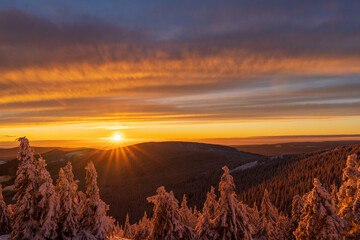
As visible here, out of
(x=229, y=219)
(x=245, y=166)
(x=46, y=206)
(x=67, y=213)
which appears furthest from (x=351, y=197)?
(x=245, y=166)

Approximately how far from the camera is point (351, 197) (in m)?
22.7

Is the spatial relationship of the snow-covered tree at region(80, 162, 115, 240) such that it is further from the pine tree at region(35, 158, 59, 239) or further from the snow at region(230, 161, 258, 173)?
the snow at region(230, 161, 258, 173)

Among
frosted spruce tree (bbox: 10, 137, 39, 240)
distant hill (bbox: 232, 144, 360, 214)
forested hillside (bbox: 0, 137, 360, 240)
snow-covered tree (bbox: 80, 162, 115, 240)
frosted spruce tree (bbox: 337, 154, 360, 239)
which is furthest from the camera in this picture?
distant hill (bbox: 232, 144, 360, 214)

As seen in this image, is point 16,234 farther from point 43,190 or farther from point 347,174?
point 347,174

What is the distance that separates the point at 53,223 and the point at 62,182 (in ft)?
11.1

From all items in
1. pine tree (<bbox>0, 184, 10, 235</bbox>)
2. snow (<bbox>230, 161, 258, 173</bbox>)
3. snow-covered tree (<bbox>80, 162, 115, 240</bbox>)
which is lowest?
snow (<bbox>230, 161, 258, 173</bbox>)

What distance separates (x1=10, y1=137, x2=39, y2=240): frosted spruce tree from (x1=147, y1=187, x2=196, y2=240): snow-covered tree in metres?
9.87

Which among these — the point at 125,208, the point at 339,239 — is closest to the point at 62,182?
the point at 339,239

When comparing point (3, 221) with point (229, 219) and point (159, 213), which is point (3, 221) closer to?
point (159, 213)

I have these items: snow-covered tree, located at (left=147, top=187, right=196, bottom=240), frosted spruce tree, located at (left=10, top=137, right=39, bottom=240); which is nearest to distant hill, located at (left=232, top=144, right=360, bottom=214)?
→ snow-covered tree, located at (left=147, top=187, right=196, bottom=240)

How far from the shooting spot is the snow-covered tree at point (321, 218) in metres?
18.5

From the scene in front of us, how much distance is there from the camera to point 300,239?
20.2 metres

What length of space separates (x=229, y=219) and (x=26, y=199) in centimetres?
1653

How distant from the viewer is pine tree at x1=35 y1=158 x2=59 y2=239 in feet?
64.2
